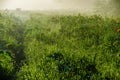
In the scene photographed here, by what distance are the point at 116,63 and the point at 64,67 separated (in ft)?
4.90

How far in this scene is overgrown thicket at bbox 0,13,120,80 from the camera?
8.62 meters

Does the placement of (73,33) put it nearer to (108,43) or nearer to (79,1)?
(108,43)

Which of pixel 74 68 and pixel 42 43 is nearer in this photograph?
pixel 74 68

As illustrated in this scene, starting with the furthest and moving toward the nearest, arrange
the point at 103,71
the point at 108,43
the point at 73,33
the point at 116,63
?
the point at 73,33
the point at 108,43
the point at 116,63
the point at 103,71

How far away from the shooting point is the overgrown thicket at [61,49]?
862 centimetres

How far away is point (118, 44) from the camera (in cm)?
1109

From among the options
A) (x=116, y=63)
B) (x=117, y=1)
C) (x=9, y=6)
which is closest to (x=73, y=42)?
(x=116, y=63)

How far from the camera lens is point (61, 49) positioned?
1018 centimetres

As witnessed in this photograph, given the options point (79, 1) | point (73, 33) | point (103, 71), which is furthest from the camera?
point (79, 1)

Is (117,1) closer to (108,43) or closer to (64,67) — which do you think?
(108,43)

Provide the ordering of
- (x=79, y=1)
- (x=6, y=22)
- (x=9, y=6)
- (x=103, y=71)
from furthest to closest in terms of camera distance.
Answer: (x=79, y=1)
(x=9, y=6)
(x=6, y=22)
(x=103, y=71)

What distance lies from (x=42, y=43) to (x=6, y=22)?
3.30m

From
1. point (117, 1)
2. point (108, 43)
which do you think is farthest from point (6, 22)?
point (117, 1)

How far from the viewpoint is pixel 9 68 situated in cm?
897
